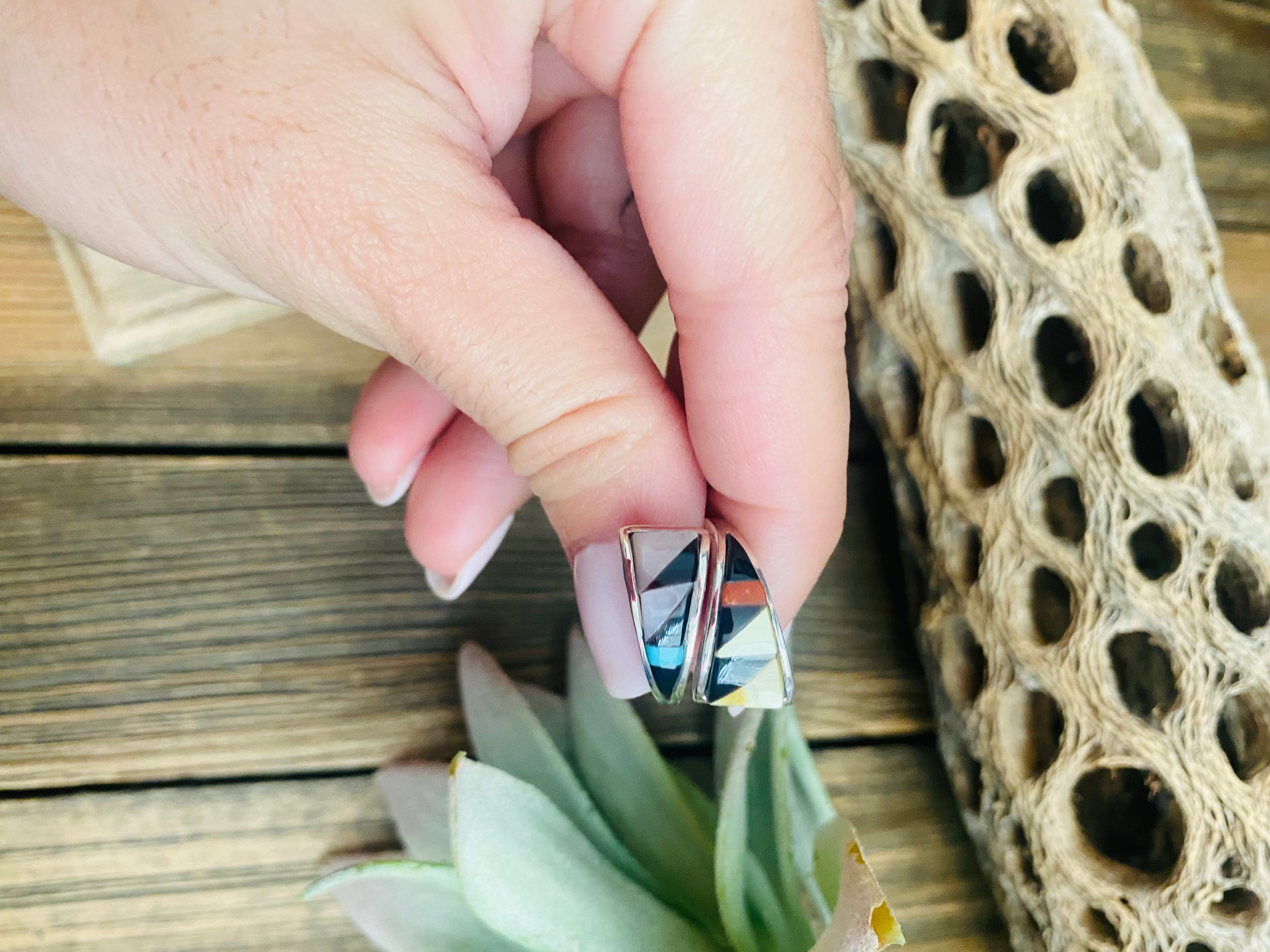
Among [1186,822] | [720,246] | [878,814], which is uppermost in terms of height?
[720,246]

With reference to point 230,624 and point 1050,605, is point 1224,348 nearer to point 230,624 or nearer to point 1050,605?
point 1050,605

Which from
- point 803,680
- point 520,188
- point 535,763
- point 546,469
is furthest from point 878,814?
point 520,188

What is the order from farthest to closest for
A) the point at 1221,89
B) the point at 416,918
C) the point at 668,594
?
the point at 1221,89
the point at 416,918
the point at 668,594

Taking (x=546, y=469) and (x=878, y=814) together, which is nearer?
(x=546, y=469)

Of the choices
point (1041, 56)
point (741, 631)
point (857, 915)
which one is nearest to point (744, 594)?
point (741, 631)

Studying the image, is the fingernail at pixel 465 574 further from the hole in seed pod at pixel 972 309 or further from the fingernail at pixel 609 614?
the hole in seed pod at pixel 972 309

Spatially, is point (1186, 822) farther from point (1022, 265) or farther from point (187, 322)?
point (187, 322)

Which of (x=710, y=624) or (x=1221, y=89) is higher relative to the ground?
(x=1221, y=89)

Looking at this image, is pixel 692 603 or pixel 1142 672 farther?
pixel 1142 672
